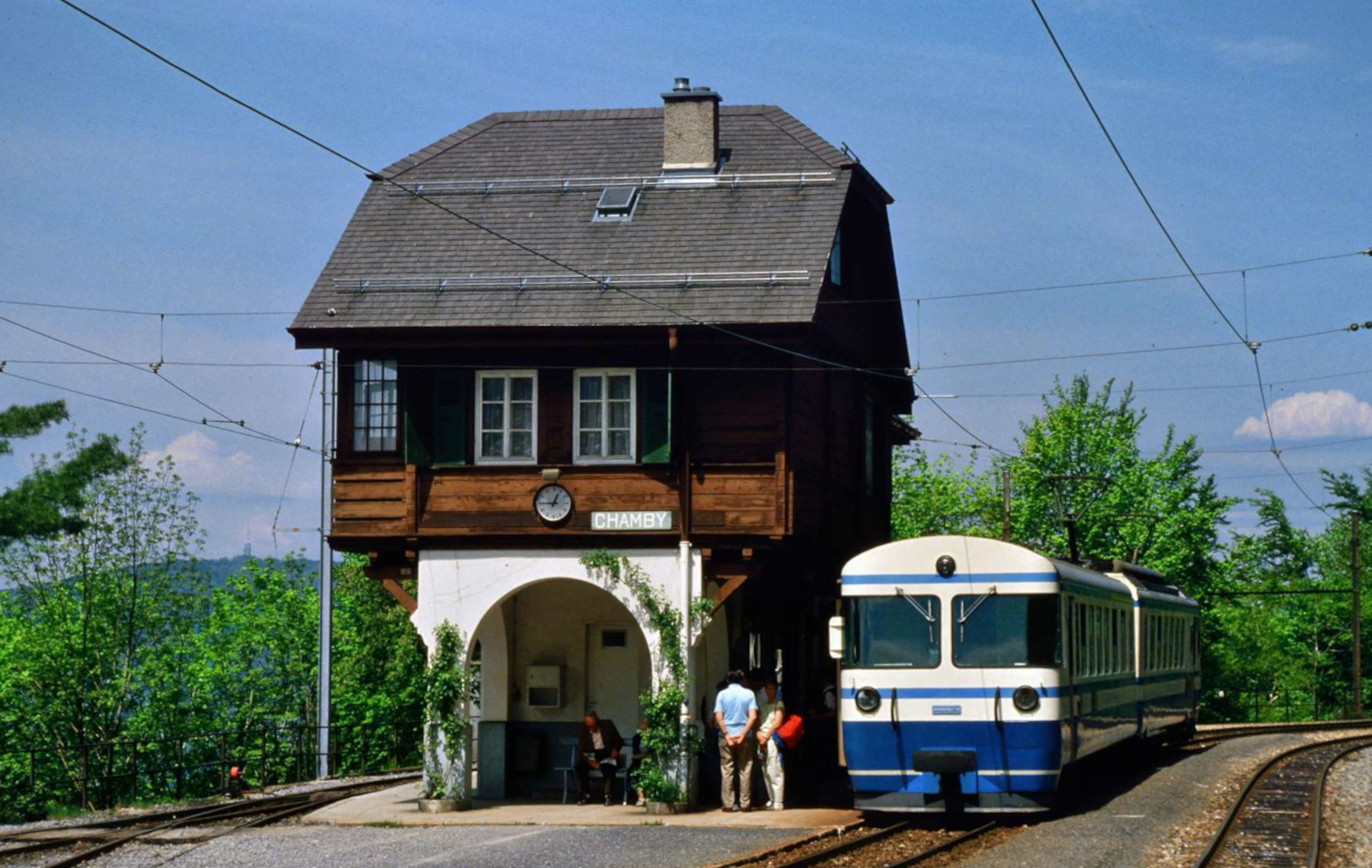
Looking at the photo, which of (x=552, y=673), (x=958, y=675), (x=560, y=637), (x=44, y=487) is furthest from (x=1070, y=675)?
(x=44, y=487)

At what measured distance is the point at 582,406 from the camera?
22594mm

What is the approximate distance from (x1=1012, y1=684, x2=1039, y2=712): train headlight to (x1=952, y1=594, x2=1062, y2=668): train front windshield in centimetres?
27

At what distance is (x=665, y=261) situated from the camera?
23.2 meters

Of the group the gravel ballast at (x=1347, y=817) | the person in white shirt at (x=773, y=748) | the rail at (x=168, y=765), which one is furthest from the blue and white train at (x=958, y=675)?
the rail at (x=168, y=765)

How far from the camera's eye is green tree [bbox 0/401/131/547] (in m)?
27.9

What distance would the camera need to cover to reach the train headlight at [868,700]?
1883 centimetres

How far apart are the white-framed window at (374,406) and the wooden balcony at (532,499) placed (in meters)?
0.32

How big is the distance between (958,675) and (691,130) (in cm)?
998

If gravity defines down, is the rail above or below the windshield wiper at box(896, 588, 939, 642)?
below

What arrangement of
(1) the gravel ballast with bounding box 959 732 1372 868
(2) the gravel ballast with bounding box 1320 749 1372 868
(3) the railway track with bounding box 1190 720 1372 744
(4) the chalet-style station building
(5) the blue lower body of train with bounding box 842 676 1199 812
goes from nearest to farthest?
1. (1) the gravel ballast with bounding box 959 732 1372 868
2. (2) the gravel ballast with bounding box 1320 749 1372 868
3. (5) the blue lower body of train with bounding box 842 676 1199 812
4. (4) the chalet-style station building
5. (3) the railway track with bounding box 1190 720 1372 744

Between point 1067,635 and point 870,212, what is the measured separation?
1066 cm

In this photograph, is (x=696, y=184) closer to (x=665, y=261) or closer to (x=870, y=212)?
(x=665, y=261)

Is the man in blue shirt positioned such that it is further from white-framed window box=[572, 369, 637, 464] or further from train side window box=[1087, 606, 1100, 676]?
train side window box=[1087, 606, 1100, 676]

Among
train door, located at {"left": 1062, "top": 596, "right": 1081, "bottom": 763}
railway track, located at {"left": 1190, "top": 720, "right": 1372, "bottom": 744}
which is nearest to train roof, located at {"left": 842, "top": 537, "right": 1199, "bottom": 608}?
train door, located at {"left": 1062, "top": 596, "right": 1081, "bottom": 763}
